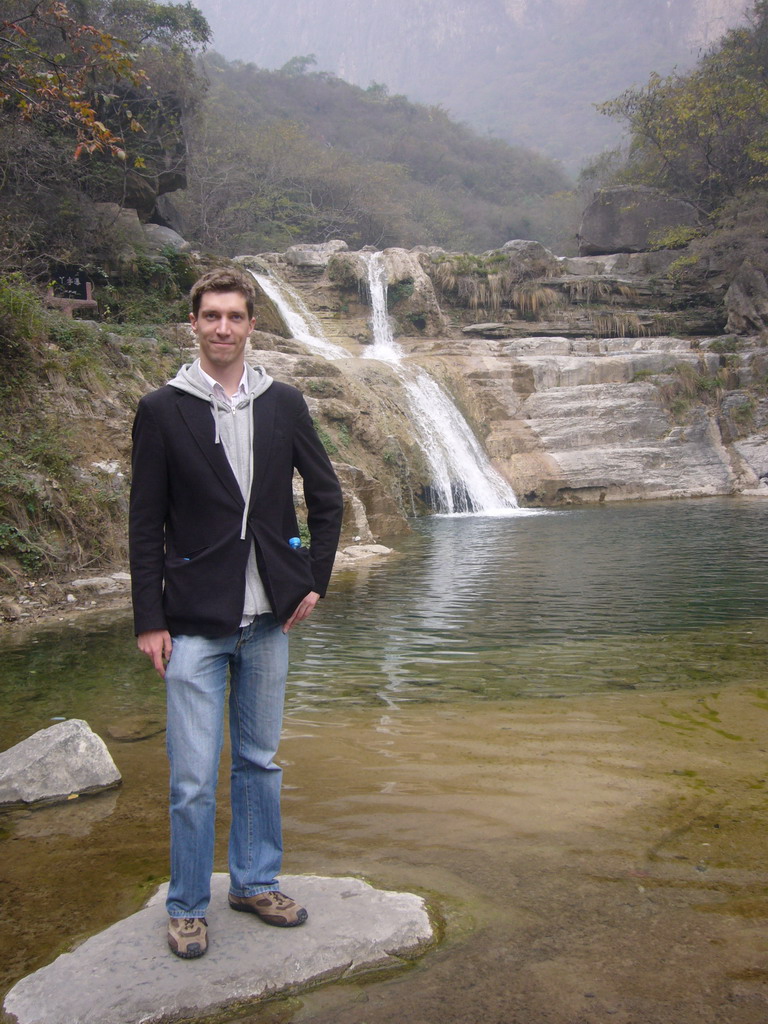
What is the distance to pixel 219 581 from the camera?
2375mm

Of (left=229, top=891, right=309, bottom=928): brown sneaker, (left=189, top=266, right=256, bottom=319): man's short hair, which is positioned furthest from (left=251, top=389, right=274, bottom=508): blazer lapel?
(left=229, top=891, right=309, bottom=928): brown sneaker

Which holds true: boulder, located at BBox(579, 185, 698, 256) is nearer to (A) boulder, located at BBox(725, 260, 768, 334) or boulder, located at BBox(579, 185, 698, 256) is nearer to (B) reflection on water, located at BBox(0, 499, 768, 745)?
(A) boulder, located at BBox(725, 260, 768, 334)

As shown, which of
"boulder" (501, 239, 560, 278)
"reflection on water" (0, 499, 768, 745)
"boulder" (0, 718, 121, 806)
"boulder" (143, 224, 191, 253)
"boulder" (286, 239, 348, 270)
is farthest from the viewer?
"boulder" (501, 239, 560, 278)

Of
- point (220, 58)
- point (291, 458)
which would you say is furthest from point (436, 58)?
point (291, 458)

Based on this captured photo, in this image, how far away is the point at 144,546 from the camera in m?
2.39

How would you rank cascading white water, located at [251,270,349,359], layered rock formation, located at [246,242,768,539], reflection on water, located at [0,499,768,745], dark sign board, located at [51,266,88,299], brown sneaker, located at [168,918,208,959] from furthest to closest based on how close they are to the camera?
cascading white water, located at [251,270,349,359]
layered rock formation, located at [246,242,768,539]
dark sign board, located at [51,266,88,299]
reflection on water, located at [0,499,768,745]
brown sneaker, located at [168,918,208,959]

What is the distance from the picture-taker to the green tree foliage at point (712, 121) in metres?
28.7

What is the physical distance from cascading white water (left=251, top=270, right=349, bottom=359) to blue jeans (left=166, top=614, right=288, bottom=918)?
1961 centimetres

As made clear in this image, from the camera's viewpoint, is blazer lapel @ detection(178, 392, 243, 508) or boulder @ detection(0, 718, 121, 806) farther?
boulder @ detection(0, 718, 121, 806)

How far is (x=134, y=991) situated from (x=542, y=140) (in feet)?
402

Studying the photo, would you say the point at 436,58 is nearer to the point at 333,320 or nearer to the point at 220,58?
the point at 220,58

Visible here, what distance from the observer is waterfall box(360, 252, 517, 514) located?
19.4 metres

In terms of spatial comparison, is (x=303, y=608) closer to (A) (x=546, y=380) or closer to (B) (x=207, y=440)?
(B) (x=207, y=440)

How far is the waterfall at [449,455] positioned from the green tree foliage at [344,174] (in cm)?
1140
